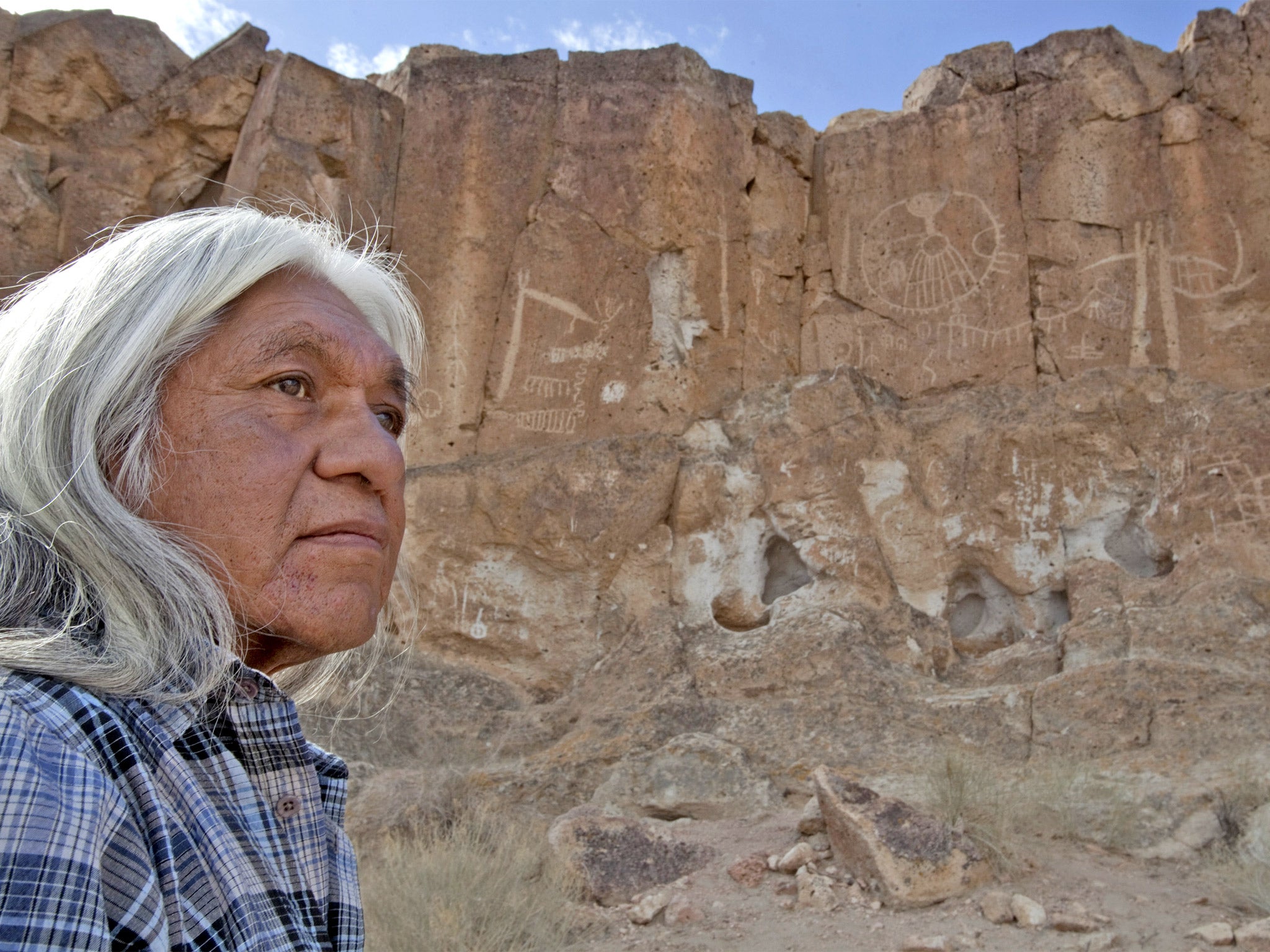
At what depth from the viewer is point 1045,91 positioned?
5.82 m

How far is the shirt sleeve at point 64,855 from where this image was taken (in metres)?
0.49

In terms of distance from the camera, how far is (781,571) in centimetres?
541

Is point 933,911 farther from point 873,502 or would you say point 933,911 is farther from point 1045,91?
point 1045,91

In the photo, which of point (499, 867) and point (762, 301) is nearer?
point (499, 867)

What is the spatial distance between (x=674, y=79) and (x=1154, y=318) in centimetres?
286

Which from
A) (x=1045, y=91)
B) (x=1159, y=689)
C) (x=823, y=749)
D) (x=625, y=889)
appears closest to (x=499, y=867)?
(x=625, y=889)

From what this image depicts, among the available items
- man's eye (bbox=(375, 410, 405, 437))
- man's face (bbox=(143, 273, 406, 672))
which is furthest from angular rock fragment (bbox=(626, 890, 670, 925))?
man's face (bbox=(143, 273, 406, 672))

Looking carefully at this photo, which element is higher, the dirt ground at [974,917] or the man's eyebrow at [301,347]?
the man's eyebrow at [301,347]

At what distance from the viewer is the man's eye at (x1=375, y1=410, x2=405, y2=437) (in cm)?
101

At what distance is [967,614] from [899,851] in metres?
2.39

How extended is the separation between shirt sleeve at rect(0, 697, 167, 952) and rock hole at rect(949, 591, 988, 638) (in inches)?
197

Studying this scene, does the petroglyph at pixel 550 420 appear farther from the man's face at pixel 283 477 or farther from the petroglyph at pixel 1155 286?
the man's face at pixel 283 477

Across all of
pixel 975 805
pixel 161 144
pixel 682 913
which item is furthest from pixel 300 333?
pixel 161 144

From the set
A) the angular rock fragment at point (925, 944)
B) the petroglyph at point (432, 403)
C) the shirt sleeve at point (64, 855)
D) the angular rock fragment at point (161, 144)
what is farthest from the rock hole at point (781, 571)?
the shirt sleeve at point (64, 855)
